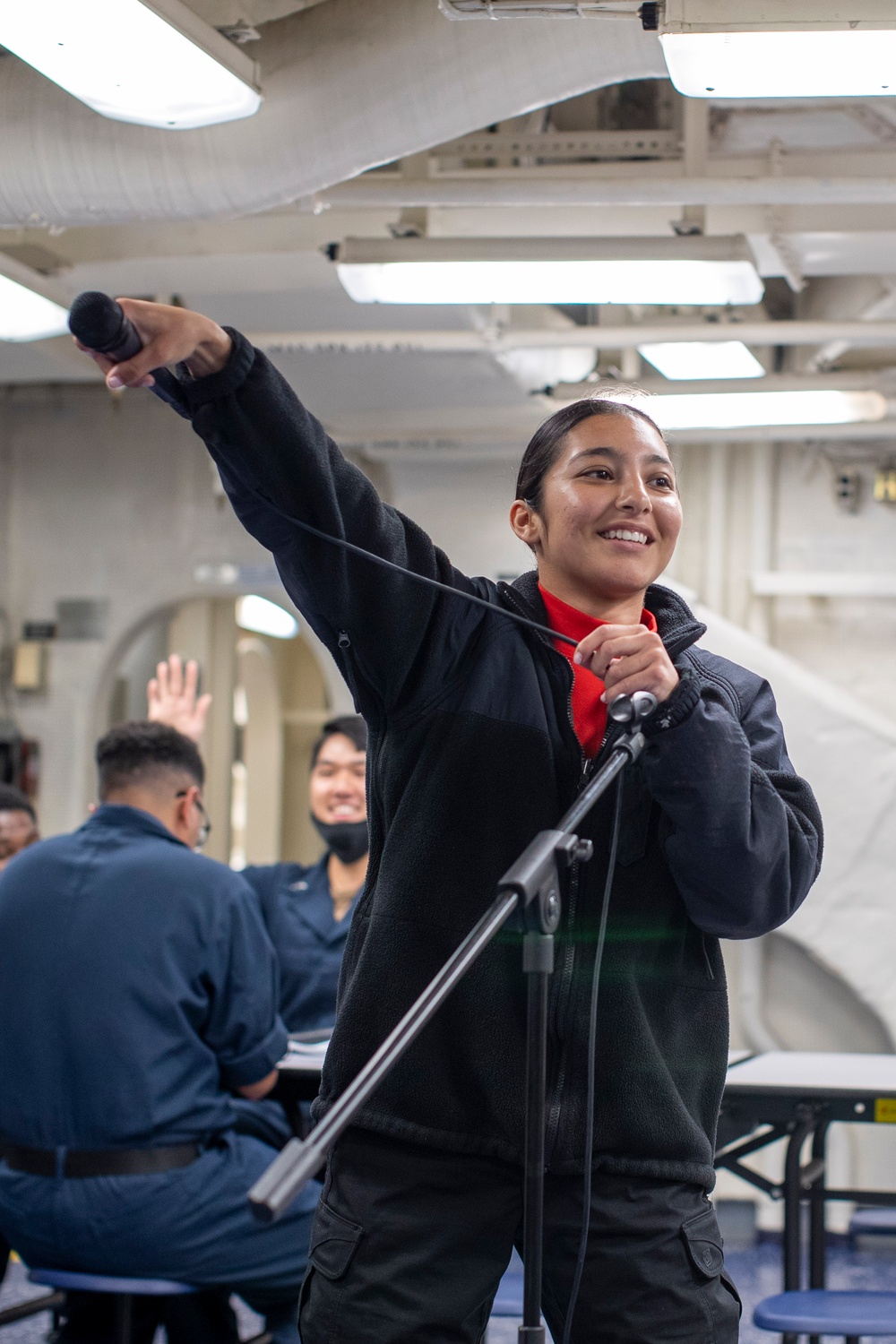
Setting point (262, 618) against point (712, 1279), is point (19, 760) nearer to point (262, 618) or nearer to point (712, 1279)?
point (262, 618)

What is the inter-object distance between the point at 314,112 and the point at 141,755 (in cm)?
140

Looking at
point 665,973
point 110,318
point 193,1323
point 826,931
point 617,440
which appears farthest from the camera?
point 826,931

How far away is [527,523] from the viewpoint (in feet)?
5.38

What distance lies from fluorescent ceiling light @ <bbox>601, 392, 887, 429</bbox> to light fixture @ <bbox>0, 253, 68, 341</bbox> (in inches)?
77.4

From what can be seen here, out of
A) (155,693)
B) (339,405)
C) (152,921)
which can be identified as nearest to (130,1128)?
(152,921)

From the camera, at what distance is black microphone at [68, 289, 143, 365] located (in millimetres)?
1132

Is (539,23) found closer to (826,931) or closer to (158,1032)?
(158,1032)

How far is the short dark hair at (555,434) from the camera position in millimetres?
1606

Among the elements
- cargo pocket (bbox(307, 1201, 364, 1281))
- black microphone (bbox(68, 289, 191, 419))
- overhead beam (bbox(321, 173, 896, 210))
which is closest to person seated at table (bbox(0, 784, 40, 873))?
overhead beam (bbox(321, 173, 896, 210))

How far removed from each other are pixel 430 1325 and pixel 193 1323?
2.03 meters

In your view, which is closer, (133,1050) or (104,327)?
(104,327)

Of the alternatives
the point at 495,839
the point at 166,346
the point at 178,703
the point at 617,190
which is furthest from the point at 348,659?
the point at 178,703

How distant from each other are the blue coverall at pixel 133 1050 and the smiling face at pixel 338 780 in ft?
3.79

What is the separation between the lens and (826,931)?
5.45m
